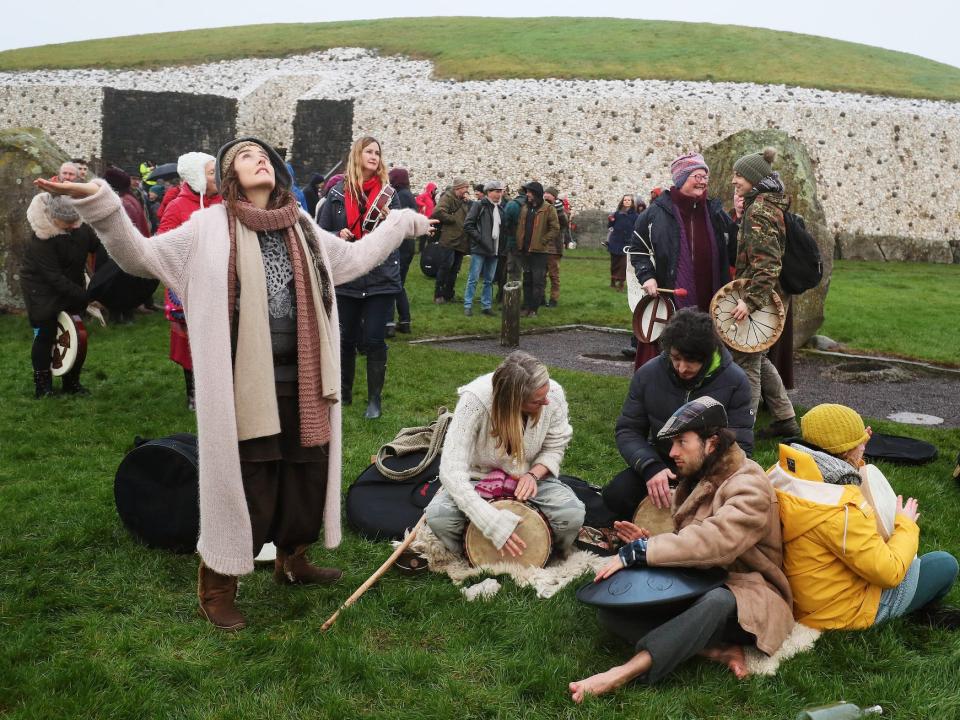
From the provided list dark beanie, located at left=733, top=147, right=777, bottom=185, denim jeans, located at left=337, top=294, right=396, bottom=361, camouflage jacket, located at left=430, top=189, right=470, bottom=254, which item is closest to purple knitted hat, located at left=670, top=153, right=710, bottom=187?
dark beanie, located at left=733, top=147, right=777, bottom=185

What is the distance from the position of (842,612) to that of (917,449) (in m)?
3.37

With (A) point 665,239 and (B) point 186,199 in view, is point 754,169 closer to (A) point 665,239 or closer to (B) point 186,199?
(A) point 665,239

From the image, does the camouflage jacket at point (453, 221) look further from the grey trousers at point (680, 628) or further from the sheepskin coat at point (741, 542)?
the grey trousers at point (680, 628)

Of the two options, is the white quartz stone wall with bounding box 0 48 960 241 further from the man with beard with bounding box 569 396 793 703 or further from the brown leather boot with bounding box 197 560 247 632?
the brown leather boot with bounding box 197 560 247 632

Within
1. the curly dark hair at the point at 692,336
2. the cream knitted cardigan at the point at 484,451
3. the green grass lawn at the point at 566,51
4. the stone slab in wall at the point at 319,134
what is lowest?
the cream knitted cardigan at the point at 484,451

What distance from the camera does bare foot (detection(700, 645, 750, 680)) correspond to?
3633 millimetres

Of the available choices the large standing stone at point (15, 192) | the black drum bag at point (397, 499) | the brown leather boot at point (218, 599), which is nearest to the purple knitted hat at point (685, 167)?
the black drum bag at point (397, 499)

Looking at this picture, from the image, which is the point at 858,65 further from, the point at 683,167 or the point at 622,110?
the point at 683,167

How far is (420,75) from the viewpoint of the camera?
3656 centimetres

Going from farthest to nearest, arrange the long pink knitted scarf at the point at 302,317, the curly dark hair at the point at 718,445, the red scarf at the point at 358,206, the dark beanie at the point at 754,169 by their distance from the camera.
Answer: the red scarf at the point at 358,206 < the dark beanie at the point at 754,169 < the long pink knitted scarf at the point at 302,317 < the curly dark hair at the point at 718,445

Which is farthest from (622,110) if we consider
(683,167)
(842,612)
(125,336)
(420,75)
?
(842,612)

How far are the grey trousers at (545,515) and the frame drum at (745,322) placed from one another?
2540 mm

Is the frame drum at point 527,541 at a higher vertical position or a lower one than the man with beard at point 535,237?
lower

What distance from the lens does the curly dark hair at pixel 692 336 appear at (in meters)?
4.78
